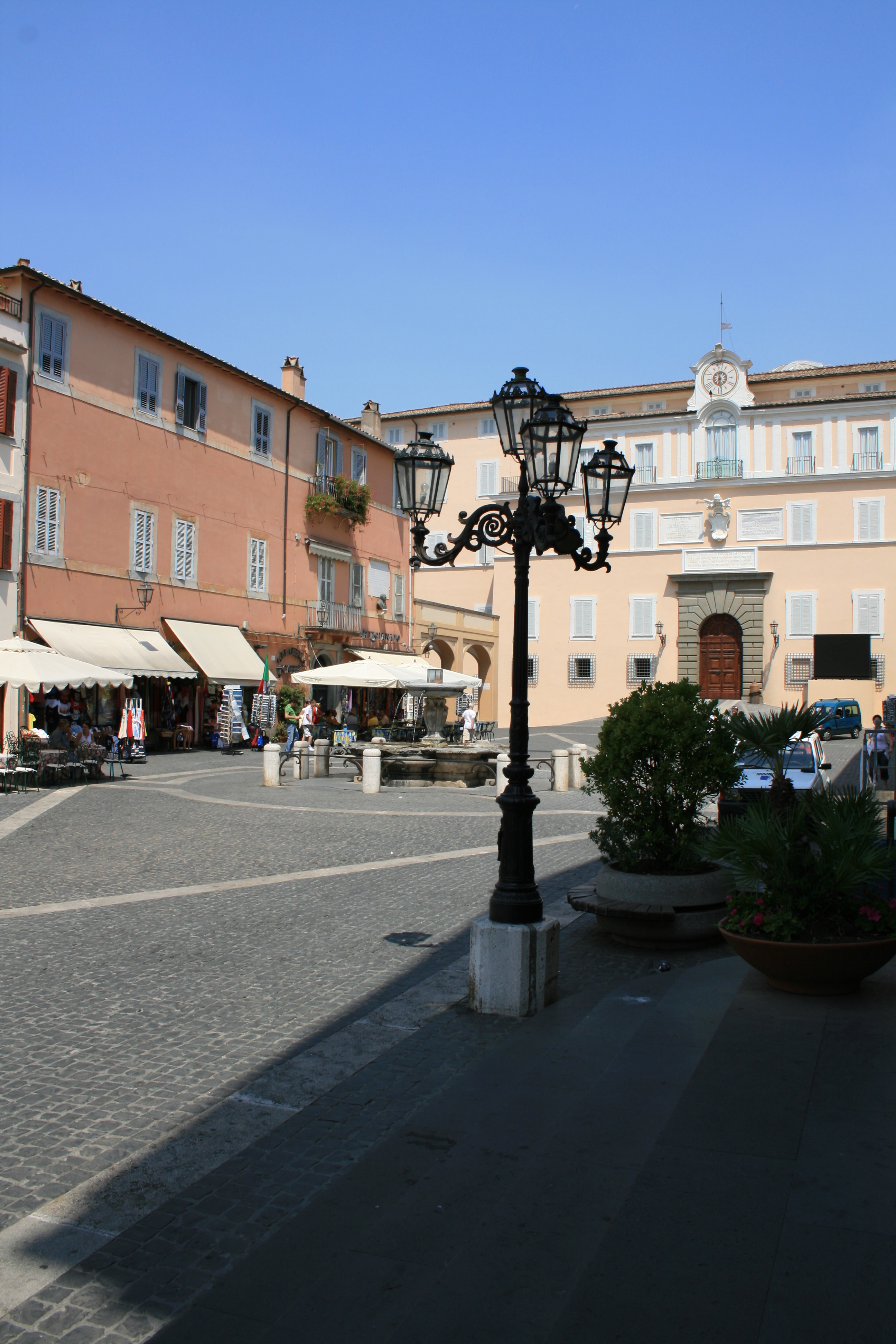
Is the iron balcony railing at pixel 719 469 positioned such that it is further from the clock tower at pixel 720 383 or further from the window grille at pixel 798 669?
the window grille at pixel 798 669

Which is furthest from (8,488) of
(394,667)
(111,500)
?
(394,667)

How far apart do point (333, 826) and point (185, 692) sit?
1487 centimetres

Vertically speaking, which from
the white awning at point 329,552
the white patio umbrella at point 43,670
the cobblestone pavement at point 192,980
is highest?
the white awning at point 329,552

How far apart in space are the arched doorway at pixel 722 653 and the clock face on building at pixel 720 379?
9.19m

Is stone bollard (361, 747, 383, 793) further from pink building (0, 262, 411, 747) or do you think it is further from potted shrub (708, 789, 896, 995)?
potted shrub (708, 789, 896, 995)

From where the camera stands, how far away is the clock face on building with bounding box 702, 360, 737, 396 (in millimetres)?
41094

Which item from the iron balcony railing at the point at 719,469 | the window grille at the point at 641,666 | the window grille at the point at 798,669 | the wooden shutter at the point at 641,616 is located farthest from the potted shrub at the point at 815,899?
the iron balcony railing at the point at 719,469

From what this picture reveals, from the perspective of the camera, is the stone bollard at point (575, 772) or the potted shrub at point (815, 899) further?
the stone bollard at point (575, 772)

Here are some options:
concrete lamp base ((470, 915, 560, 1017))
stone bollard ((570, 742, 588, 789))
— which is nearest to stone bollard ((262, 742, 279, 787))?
stone bollard ((570, 742, 588, 789))

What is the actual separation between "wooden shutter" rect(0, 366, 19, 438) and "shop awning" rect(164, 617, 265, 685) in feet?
20.9

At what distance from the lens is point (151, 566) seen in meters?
26.0

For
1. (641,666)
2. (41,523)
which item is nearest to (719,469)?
(641,666)

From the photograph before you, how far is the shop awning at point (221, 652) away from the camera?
26359 mm

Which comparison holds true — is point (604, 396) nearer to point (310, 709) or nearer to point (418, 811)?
point (310, 709)
